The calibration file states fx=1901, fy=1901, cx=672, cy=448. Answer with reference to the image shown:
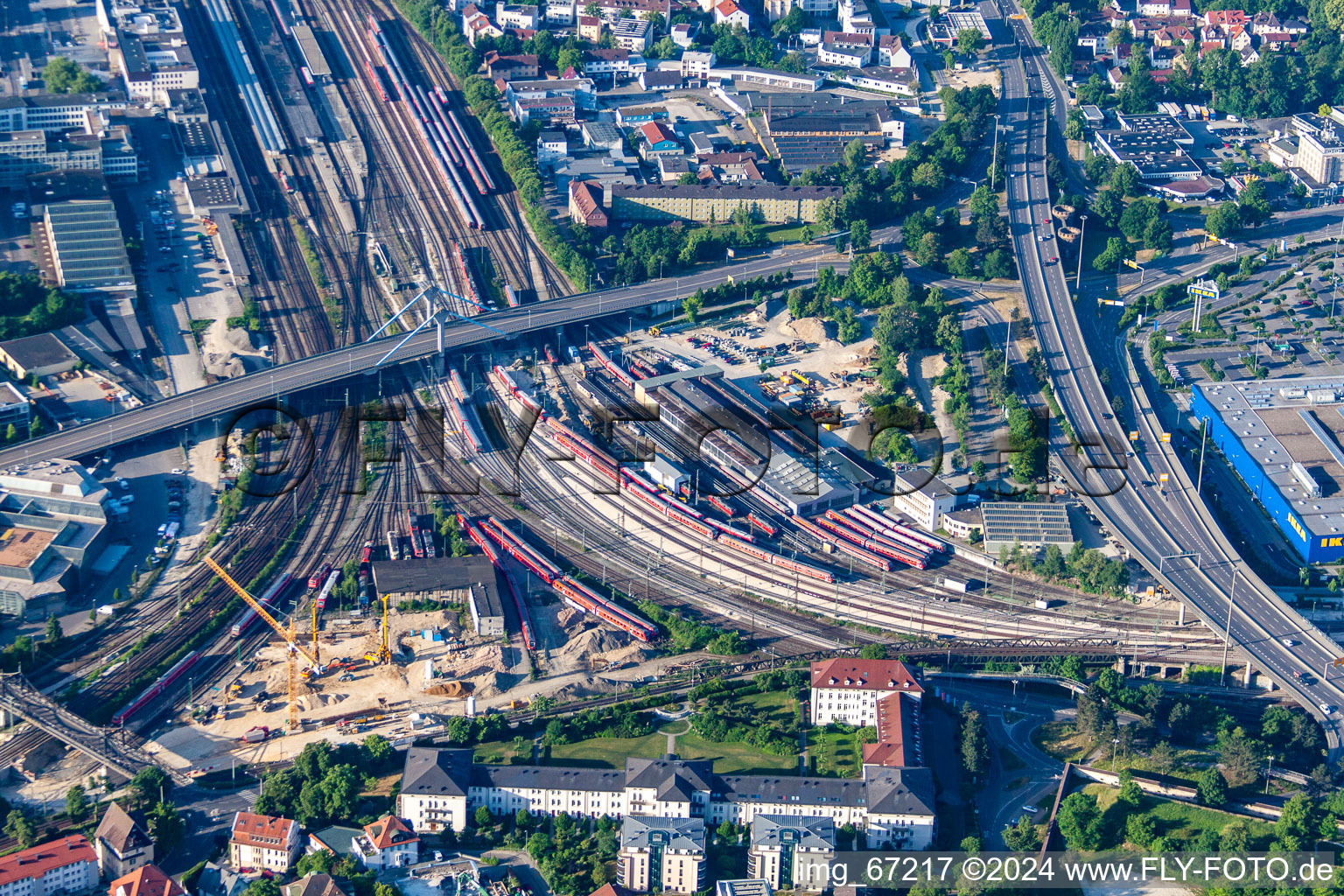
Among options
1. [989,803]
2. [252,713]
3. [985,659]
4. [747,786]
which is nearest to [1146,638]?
[985,659]

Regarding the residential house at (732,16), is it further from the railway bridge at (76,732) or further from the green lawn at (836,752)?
the railway bridge at (76,732)

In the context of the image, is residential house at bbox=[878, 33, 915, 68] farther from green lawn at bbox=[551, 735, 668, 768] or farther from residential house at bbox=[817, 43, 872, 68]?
green lawn at bbox=[551, 735, 668, 768]

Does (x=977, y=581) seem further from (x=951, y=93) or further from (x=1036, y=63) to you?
(x=1036, y=63)

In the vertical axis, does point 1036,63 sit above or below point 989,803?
above

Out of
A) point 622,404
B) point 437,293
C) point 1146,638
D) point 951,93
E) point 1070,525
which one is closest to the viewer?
point 1146,638

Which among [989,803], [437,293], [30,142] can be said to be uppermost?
[30,142]

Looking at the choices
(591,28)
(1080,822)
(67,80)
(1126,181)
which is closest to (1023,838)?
(1080,822)

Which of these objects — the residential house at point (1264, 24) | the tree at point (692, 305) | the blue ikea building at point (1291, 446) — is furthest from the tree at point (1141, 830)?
the residential house at point (1264, 24)

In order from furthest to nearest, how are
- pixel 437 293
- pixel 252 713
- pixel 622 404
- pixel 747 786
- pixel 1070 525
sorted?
1. pixel 437 293
2. pixel 622 404
3. pixel 1070 525
4. pixel 252 713
5. pixel 747 786
